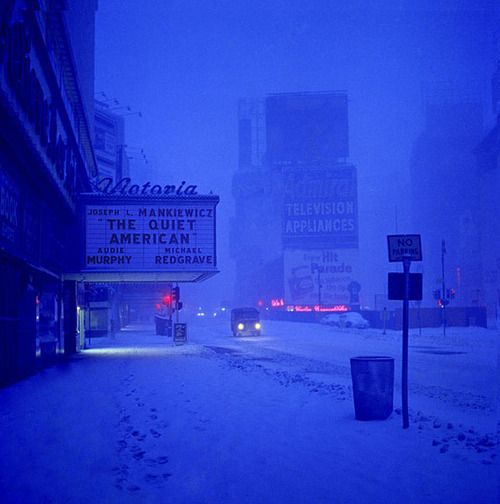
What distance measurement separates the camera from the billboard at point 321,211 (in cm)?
11819

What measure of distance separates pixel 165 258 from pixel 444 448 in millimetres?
17341

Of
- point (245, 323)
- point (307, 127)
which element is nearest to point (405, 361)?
point (245, 323)

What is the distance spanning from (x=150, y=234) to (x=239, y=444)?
1634 centimetres

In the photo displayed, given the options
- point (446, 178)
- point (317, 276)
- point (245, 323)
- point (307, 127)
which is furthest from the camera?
point (446, 178)

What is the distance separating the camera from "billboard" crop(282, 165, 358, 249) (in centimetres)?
11819

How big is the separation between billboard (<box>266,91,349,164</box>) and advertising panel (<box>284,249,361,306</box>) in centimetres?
2445

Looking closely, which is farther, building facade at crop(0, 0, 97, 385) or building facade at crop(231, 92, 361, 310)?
building facade at crop(231, 92, 361, 310)

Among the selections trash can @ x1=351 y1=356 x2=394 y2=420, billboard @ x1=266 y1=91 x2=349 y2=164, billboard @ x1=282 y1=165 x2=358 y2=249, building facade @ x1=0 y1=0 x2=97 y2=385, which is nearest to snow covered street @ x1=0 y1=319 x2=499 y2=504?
trash can @ x1=351 y1=356 x2=394 y2=420

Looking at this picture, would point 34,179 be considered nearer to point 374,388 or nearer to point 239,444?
point 239,444

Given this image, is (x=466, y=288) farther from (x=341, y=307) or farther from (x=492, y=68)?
(x=492, y=68)

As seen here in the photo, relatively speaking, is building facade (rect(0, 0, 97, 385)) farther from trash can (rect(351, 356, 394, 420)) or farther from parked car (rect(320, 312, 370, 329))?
parked car (rect(320, 312, 370, 329))

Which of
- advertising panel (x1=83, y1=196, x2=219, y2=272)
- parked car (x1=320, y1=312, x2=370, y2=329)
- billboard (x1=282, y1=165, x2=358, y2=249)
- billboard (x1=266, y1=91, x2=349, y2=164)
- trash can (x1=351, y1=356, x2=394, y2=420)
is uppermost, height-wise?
billboard (x1=266, y1=91, x2=349, y2=164)

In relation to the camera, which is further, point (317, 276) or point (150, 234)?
point (317, 276)

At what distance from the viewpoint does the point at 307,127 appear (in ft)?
417
